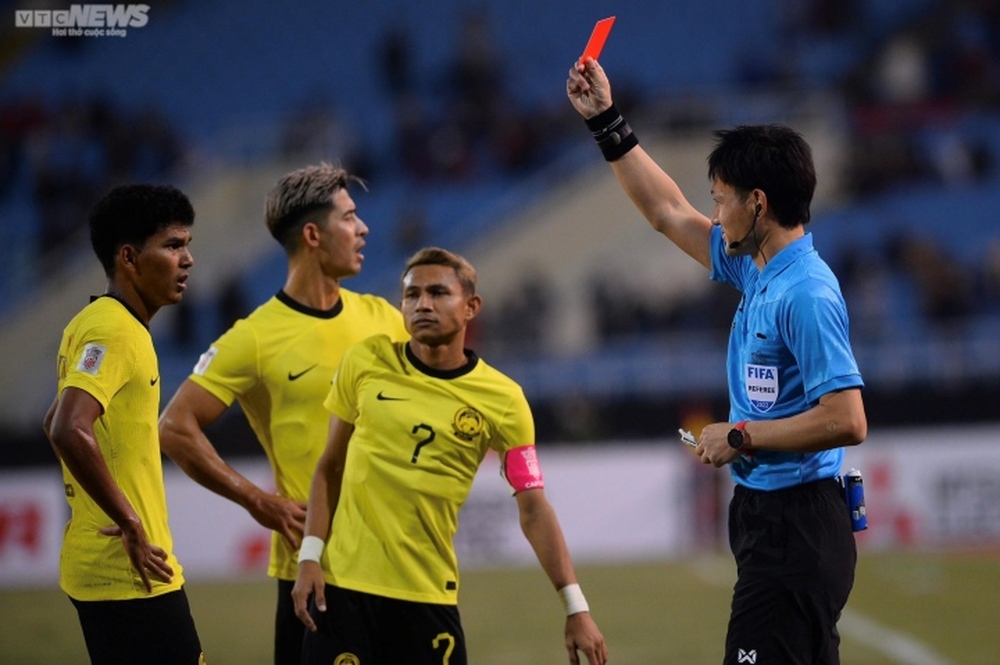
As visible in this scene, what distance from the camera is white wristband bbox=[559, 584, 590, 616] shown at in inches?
205

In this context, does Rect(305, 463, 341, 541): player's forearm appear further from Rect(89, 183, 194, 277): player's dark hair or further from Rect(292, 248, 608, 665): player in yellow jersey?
Rect(89, 183, 194, 277): player's dark hair

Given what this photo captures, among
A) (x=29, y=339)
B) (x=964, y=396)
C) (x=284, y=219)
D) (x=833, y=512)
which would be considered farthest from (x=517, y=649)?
(x=29, y=339)

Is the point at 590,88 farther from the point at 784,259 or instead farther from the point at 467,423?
the point at 467,423

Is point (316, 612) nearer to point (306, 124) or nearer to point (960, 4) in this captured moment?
point (306, 124)

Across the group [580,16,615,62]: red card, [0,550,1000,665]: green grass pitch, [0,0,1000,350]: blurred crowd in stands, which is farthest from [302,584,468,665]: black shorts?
[0,0,1000,350]: blurred crowd in stands

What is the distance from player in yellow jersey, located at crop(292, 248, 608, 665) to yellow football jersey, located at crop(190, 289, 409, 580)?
0.54m

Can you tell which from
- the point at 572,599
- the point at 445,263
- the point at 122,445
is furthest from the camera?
the point at 445,263

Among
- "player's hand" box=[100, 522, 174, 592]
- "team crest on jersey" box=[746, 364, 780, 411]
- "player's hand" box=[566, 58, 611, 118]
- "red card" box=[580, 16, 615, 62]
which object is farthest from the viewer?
"player's hand" box=[566, 58, 611, 118]

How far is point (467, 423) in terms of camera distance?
540 cm

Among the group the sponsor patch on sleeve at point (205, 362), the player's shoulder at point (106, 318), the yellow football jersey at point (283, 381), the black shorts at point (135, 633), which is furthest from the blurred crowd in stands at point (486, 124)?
the black shorts at point (135, 633)

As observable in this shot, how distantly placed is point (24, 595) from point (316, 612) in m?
10.7

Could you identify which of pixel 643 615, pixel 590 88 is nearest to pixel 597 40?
pixel 590 88

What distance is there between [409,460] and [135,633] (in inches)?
43.8

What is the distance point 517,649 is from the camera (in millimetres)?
10844
